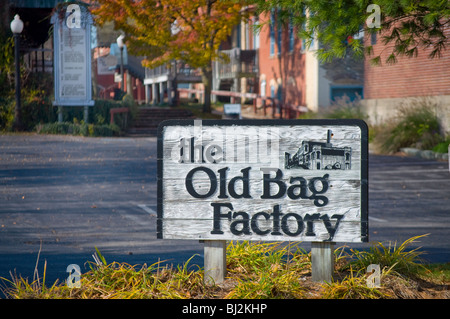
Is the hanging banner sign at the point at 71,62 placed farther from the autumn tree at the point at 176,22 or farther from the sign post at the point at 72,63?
the autumn tree at the point at 176,22

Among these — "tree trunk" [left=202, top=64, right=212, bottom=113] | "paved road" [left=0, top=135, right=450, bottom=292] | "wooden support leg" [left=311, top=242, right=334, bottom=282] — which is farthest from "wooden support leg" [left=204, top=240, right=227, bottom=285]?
"tree trunk" [left=202, top=64, right=212, bottom=113]

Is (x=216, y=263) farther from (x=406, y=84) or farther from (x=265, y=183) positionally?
(x=406, y=84)

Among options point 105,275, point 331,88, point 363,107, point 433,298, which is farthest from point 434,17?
point 331,88

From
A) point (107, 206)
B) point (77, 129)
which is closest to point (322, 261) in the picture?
point (107, 206)

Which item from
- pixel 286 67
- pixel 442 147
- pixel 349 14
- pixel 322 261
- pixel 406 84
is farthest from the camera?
pixel 286 67

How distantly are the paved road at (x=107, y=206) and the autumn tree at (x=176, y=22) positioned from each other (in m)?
11.9

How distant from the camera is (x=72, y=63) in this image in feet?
83.8

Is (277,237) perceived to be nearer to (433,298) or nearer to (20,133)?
(433,298)

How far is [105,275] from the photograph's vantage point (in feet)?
16.4

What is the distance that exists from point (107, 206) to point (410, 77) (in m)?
14.8

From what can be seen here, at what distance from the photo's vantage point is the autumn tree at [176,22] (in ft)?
98.9

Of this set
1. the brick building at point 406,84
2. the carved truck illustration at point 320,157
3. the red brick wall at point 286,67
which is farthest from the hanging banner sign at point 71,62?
the carved truck illustration at point 320,157

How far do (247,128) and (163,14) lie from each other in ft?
88.4

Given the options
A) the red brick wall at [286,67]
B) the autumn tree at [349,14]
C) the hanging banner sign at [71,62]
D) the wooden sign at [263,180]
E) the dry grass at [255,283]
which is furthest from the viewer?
the red brick wall at [286,67]
